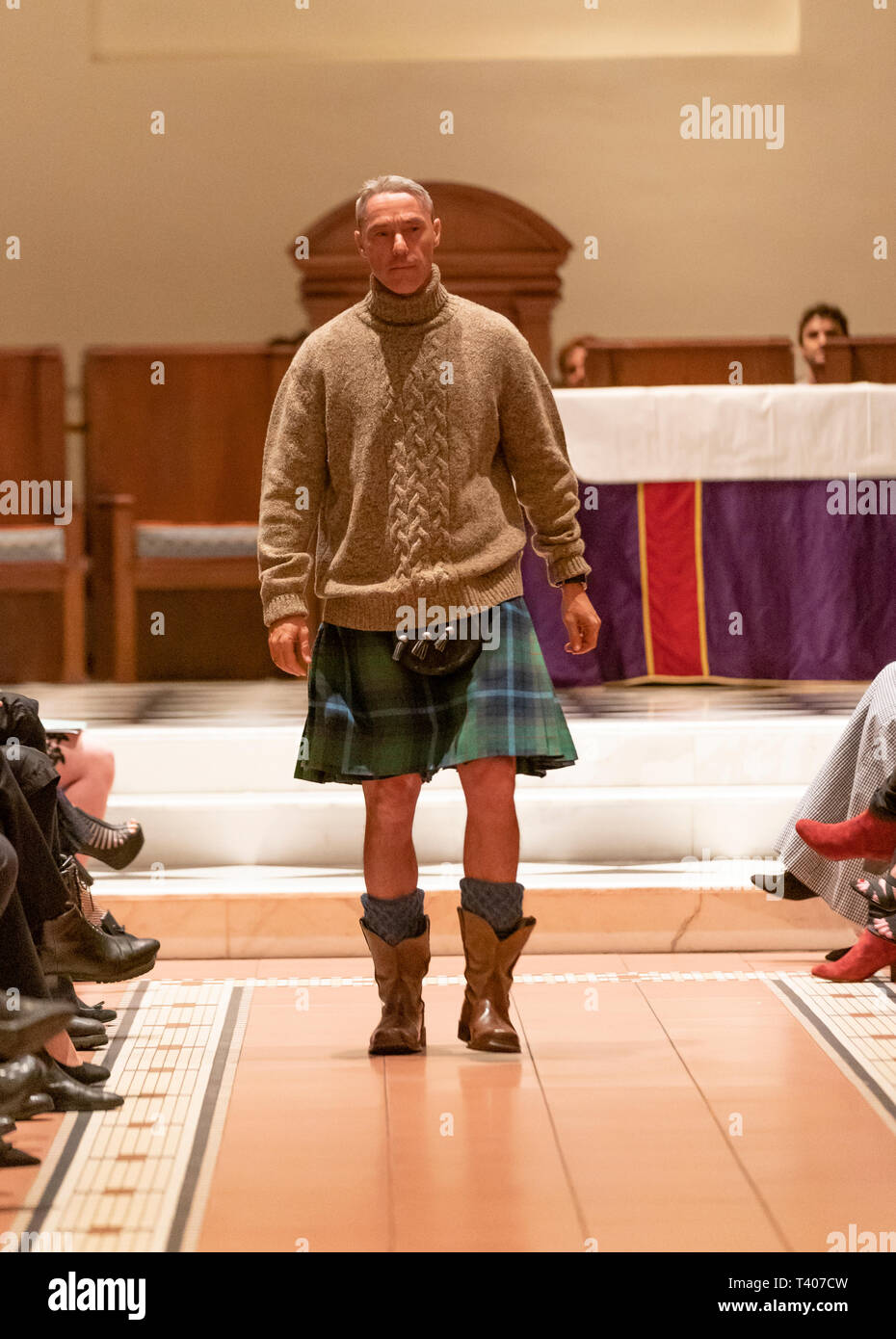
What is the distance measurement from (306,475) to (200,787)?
1604 mm

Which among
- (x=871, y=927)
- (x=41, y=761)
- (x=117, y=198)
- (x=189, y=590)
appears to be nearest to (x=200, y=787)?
(x=41, y=761)

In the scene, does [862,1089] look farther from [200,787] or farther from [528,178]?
[528,178]

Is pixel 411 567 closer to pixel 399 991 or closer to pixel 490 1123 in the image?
pixel 399 991

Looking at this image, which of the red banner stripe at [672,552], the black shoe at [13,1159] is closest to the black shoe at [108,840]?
the black shoe at [13,1159]

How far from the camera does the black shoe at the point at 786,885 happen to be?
12.6ft

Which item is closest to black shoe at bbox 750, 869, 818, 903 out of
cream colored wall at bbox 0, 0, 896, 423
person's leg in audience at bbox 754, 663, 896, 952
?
person's leg in audience at bbox 754, 663, 896, 952

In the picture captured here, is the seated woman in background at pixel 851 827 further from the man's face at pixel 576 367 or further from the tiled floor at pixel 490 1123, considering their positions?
the man's face at pixel 576 367

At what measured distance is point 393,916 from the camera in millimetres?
3195

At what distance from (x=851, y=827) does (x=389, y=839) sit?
93 cm

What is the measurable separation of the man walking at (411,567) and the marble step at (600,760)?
1354 mm

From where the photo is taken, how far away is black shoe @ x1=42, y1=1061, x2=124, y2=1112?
112 inches

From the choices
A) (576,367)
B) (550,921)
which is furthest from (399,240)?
(576,367)

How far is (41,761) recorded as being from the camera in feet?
9.97
